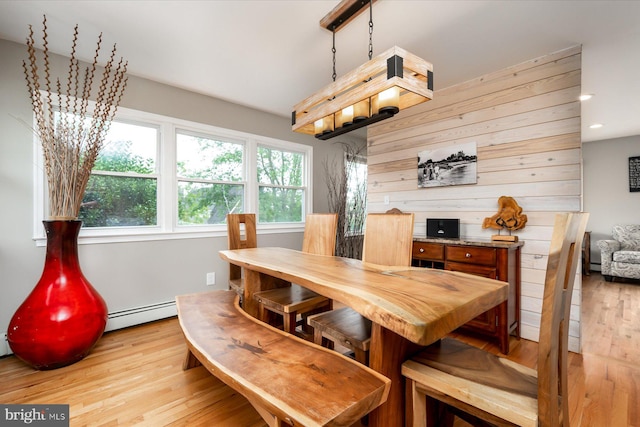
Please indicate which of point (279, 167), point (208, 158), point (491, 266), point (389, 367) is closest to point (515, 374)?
point (389, 367)

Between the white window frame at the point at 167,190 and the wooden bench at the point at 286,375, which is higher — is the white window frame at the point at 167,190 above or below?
above

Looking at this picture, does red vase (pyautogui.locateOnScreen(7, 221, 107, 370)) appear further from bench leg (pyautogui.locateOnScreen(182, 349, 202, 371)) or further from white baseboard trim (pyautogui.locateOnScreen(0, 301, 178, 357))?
bench leg (pyautogui.locateOnScreen(182, 349, 202, 371))

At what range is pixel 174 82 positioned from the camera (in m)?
2.99

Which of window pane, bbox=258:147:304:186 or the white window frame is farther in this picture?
window pane, bbox=258:147:304:186

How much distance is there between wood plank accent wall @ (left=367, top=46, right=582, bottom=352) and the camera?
2348mm

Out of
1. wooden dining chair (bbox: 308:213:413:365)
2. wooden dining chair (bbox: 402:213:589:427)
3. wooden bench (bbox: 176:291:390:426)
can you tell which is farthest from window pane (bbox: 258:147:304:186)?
wooden dining chair (bbox: 402:213:589:427)

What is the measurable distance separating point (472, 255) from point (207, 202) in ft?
9.29

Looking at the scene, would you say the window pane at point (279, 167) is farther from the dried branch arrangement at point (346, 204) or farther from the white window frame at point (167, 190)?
the dried branch arrangement at point (346, 204)

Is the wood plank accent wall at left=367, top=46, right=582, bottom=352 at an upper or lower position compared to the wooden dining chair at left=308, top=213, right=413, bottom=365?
upper

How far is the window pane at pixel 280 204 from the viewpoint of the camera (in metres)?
3.87

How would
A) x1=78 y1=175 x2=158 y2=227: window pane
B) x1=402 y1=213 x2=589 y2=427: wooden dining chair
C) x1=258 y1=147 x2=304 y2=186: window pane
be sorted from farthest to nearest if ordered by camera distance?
x1=258 y1=147 x2=304 y2=186: window pane
x1=78 y1=175 x2=158 y2=227: window pane
x1=402 y1=213 x2=589 y2=427: wooden dining chair

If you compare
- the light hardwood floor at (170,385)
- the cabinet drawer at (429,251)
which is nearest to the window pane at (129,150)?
the light hardwood floor at (170,385)

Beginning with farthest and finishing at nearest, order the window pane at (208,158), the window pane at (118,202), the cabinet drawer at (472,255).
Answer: the window pane at (208,158)
the window pane at (118,202)
the cabinet drawer at (472,255)

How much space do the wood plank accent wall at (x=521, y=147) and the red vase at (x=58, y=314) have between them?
317 centimetres
